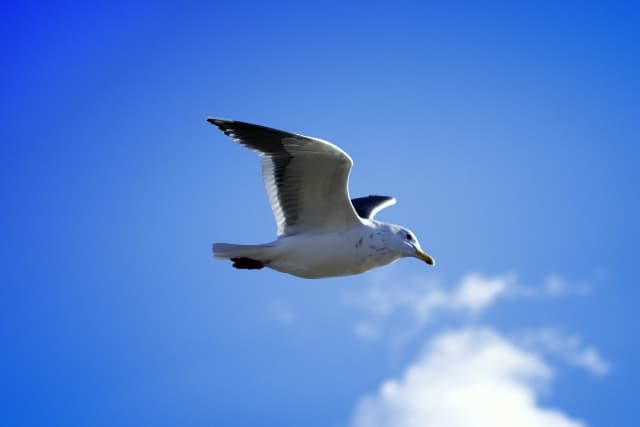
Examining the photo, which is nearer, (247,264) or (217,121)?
(217,121)

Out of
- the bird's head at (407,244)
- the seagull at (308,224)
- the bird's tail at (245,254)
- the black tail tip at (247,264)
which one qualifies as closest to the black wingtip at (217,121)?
the seagull at (308,224)

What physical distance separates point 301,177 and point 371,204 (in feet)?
9.31

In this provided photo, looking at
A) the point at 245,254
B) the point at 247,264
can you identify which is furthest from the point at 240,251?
the point at 247,264

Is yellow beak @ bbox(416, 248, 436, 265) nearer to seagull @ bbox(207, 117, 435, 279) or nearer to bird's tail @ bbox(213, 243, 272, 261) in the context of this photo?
seagull @ bbox(207, 117, 435, 279)

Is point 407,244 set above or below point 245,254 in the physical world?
above

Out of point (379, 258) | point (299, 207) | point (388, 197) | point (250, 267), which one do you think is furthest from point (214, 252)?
point (388, 197)

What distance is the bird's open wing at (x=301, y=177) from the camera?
7.25m

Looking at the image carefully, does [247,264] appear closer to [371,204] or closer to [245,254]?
[245,254]

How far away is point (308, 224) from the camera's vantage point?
7.86 m

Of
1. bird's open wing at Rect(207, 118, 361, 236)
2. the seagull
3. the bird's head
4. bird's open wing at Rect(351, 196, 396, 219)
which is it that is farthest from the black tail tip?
bird's open wing at Rect(351, 196, 396, 219)

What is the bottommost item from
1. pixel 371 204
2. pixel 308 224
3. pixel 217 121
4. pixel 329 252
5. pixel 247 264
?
pixel 247 264

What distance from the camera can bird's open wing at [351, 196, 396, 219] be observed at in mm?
9788

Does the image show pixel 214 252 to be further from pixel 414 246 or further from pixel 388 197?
pixel 388 197

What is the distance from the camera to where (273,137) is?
7.28 meters
